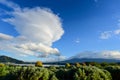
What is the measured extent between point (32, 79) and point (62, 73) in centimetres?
231

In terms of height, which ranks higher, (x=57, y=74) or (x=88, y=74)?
(x=57, y=74)

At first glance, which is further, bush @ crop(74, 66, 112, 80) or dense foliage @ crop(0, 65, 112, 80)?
bush @ crop(74, 66, 112, 80)

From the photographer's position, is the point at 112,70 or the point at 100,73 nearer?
the point at 100,73

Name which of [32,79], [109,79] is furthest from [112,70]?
[32,79]

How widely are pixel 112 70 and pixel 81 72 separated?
364 cm

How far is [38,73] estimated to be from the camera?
1438 cm

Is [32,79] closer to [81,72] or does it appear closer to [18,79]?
[18,79]

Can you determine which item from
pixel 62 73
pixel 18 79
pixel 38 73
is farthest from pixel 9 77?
pixel 62 73

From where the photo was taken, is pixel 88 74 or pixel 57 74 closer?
pixel 88 74

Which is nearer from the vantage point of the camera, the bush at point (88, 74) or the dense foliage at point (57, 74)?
the dense foliage at point (57, 74)

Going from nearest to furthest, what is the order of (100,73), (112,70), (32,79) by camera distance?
(32,79) < (100,73) < (112,70)

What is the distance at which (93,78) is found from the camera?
14625 millimetres

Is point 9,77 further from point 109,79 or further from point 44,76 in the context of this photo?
point 109,79

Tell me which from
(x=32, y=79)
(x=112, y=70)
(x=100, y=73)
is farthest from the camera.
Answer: (x=112, y=70)
